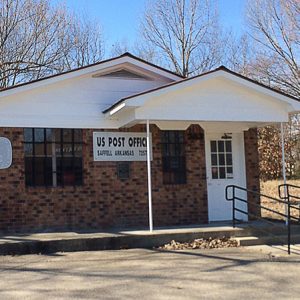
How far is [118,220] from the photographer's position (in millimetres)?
12266

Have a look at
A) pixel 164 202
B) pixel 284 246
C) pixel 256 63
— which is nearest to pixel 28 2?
pixel 256 63

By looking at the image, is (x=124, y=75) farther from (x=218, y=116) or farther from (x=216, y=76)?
(x=218, y=116)

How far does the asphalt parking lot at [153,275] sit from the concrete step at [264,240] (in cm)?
56

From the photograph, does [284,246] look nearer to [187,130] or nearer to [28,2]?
[187,130]

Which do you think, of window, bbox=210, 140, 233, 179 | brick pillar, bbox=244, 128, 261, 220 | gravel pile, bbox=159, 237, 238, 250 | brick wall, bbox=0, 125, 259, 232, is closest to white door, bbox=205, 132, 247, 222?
window, bbox=210, 140, 233, 179

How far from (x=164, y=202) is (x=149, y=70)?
3.24m

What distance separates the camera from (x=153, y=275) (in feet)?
26.3

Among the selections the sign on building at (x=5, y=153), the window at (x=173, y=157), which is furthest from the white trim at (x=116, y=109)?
the sign on building at (x=5, y=153)

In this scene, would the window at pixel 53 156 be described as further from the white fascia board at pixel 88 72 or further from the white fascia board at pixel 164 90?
the white fascia board at pixel 164 90

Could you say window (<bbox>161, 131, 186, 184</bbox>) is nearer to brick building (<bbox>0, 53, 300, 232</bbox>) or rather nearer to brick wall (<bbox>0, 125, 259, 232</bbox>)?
brick building (<bbox>0, 53, 300, 232</bbox>)

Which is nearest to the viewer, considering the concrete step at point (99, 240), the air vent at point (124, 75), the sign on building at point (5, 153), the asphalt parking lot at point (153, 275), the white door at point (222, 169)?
the asphalt parking lot at point (153, 275)

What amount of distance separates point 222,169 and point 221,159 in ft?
0.85

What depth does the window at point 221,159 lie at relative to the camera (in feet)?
43.8

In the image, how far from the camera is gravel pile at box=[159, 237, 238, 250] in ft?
34.8
